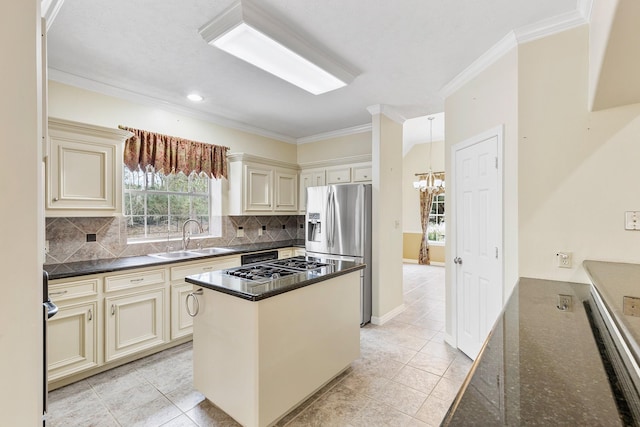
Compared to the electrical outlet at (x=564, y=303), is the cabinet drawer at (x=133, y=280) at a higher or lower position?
lower

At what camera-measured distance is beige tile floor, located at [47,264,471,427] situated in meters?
2.06

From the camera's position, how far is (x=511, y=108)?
234 centimetres

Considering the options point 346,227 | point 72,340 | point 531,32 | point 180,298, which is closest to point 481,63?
point 531,32

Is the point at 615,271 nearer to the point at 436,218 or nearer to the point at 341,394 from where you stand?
the point at 341,394

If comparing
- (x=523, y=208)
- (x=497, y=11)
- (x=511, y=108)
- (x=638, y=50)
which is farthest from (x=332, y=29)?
(x=523, y=208)

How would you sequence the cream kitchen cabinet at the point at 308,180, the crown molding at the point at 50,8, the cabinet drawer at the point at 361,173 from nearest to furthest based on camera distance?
the crown molding at the point at 50,8
the cabinet drawer at the point at 361,173
the cream kitchen cabinet at the point at 308,180

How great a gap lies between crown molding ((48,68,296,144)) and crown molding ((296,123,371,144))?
651 mm

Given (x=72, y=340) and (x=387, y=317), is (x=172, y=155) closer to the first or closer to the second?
(x=72, y=340)

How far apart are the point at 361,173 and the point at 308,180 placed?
975 millimetres

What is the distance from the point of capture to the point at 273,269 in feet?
8.20

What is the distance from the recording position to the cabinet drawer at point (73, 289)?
2336 millimetres

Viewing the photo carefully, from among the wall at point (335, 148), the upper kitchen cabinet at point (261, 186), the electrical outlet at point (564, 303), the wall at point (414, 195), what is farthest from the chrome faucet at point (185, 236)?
the wall at point (414, 195)

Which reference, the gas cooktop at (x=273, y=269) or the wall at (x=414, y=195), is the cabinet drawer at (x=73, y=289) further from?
the wall at (x=414, y=195)

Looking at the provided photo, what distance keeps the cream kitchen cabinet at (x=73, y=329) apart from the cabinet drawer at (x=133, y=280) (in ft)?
0.32
